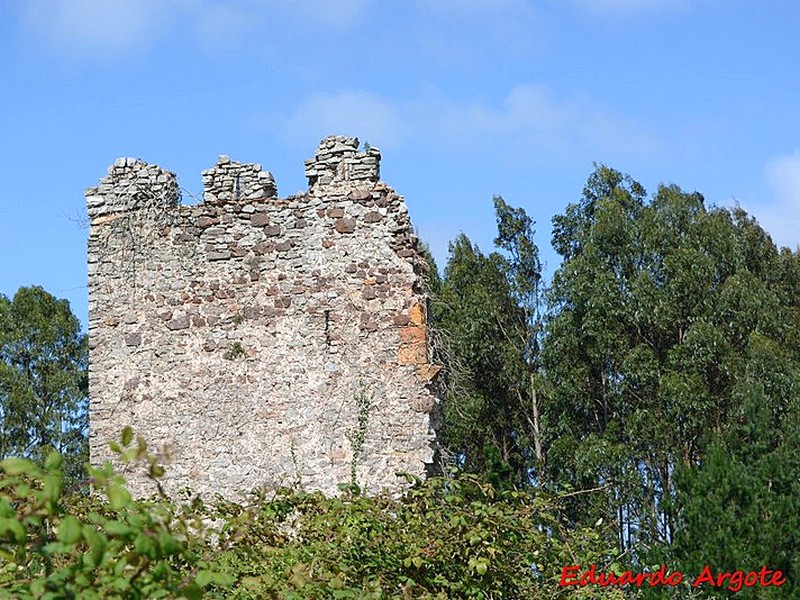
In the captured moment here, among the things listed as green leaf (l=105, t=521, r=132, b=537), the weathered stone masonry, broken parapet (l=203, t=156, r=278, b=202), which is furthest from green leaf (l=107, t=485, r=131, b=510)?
broken parapet (l=203, t=156, r=278, b=202)

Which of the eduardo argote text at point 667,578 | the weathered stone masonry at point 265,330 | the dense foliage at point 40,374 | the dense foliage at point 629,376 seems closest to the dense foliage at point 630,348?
the dense foliage at point 629,376

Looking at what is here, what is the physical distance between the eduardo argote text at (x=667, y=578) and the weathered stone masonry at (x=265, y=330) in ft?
5.18

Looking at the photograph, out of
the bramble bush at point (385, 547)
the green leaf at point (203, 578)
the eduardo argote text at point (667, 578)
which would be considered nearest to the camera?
the green leaf at point (203, 578)

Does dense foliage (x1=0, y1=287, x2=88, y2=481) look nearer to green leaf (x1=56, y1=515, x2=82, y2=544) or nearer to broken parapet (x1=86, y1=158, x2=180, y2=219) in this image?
broken parapet (x1=86, y1=158, x2=180, y2=219)

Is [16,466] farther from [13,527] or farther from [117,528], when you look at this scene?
[117,528]

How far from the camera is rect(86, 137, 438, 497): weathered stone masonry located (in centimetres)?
967

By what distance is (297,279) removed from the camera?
32.7ft

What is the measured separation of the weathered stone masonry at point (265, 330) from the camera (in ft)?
31.7

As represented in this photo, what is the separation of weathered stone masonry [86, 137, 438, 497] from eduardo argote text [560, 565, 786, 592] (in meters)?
1.58

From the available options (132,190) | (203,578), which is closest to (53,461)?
(203,578)

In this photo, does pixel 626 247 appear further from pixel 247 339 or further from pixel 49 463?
pixel 49 463

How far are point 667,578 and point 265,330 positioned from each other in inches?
166

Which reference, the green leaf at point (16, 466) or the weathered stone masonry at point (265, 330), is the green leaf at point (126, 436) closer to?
the green leaf at point (16, 466)

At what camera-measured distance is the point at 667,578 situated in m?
10.8
